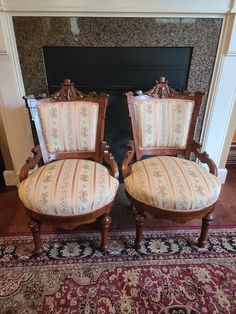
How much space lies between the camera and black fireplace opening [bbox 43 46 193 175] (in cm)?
174

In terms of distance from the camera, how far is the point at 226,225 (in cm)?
174

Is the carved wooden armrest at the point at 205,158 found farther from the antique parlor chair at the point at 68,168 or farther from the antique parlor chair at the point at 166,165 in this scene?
the antique parlor chair at the point at 68,168

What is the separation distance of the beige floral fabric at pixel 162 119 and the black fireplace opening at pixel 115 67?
38cm

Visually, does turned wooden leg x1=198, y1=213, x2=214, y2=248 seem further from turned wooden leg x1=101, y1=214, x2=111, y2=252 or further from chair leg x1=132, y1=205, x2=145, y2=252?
turned wooden leg x1=101, y1=214, x2=111, y2=252

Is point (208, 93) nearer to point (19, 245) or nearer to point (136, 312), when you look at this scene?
point (136, 312)

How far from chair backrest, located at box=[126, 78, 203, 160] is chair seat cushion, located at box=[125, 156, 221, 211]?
0.21m

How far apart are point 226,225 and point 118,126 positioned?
1194mm

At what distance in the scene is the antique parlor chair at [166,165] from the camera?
1.29 metres

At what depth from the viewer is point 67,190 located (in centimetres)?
125

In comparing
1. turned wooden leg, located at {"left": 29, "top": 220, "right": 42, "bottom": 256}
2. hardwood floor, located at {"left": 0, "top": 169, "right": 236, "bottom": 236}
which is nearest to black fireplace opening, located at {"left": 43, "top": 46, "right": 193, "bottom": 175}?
hardwood floor, located at {"left": 0, "top": 169, "right": 236, "bottom": 236}

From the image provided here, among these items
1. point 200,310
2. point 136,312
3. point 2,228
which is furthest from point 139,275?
point 2,228

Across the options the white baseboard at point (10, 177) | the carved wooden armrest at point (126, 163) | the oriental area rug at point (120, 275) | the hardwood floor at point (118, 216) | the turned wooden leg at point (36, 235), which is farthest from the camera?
the white baseboard at point (10, 177)

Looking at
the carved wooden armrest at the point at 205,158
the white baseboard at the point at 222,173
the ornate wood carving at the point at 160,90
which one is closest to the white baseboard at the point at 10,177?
the ornate wood carving at the point at 160,90

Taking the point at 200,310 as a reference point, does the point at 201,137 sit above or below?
above
